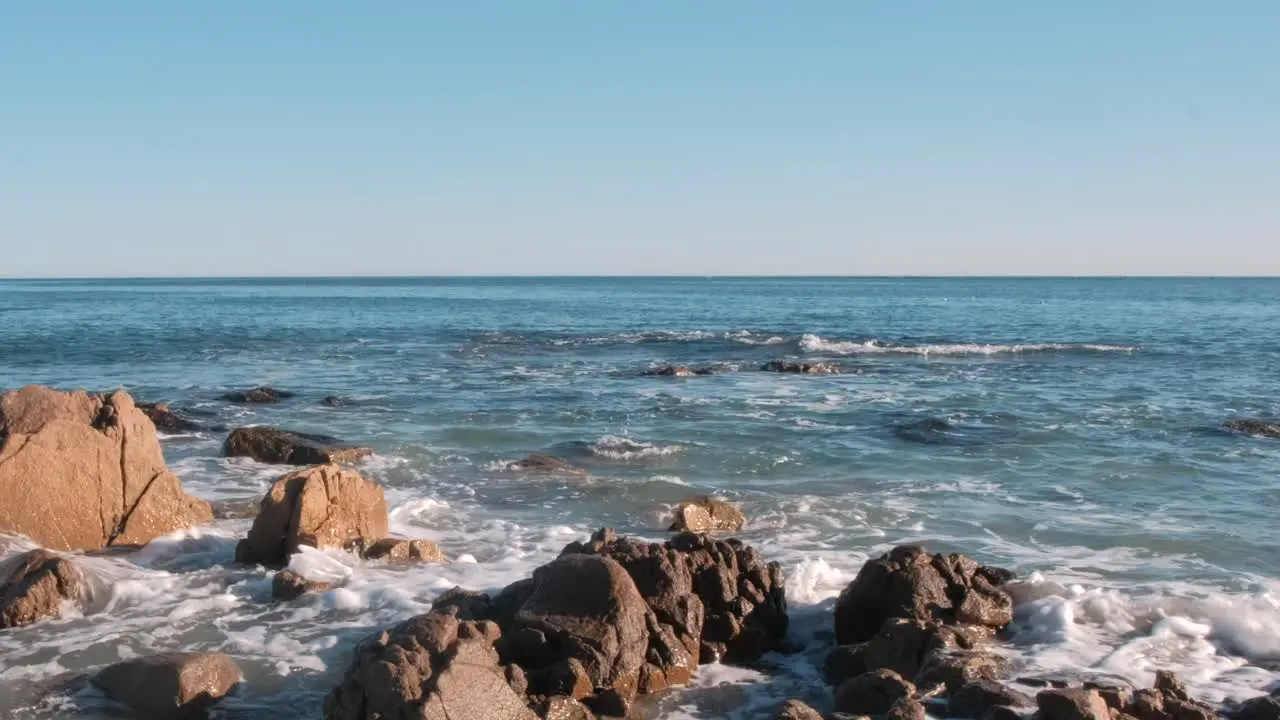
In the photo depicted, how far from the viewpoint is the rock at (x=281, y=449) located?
17.6m

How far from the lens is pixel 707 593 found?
31.1ft

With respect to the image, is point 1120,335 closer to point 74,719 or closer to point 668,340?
point 668,340

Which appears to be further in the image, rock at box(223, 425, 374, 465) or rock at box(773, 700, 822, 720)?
rock at box(223, 425, 374, 465)

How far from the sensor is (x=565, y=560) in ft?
29.2

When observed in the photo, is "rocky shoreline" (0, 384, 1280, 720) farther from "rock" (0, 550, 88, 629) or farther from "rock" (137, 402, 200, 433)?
"rock" (137, 402, 200, 433)

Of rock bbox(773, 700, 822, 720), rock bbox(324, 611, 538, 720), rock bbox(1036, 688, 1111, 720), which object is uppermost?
rock bbox(324, 611, 538, 720)

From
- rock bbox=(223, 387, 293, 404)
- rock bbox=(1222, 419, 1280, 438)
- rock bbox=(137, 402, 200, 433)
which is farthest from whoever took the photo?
rock bbox=(223, 387, 293, 404)

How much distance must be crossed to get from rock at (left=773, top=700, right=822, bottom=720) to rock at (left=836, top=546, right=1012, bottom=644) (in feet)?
6.26

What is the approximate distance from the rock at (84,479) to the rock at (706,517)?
5.61 meters

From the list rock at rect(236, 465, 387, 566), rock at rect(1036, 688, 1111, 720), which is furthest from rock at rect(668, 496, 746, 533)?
rock at rect(1036, 688, 1111, 720)

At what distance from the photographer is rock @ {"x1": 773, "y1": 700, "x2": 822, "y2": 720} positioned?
7.33m

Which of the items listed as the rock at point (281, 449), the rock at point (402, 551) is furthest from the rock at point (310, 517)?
the rock at point (281, 449)

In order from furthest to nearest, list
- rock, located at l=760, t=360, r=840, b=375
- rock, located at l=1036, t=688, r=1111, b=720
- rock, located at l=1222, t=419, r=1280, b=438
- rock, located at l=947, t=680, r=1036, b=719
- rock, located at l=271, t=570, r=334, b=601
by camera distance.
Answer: rock, located at l=760, t=360, r=840, b=375 → rock, located at l=1222, t=419, r=1280, b=438 → rock, located at l=271, t=570, r=334, b=601 → rock, located at l=947, t=680, r=1036, b=719 → rock, located at l=1036, t=688, r=1111, b=720

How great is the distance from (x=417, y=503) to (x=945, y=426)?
37.9 ft
